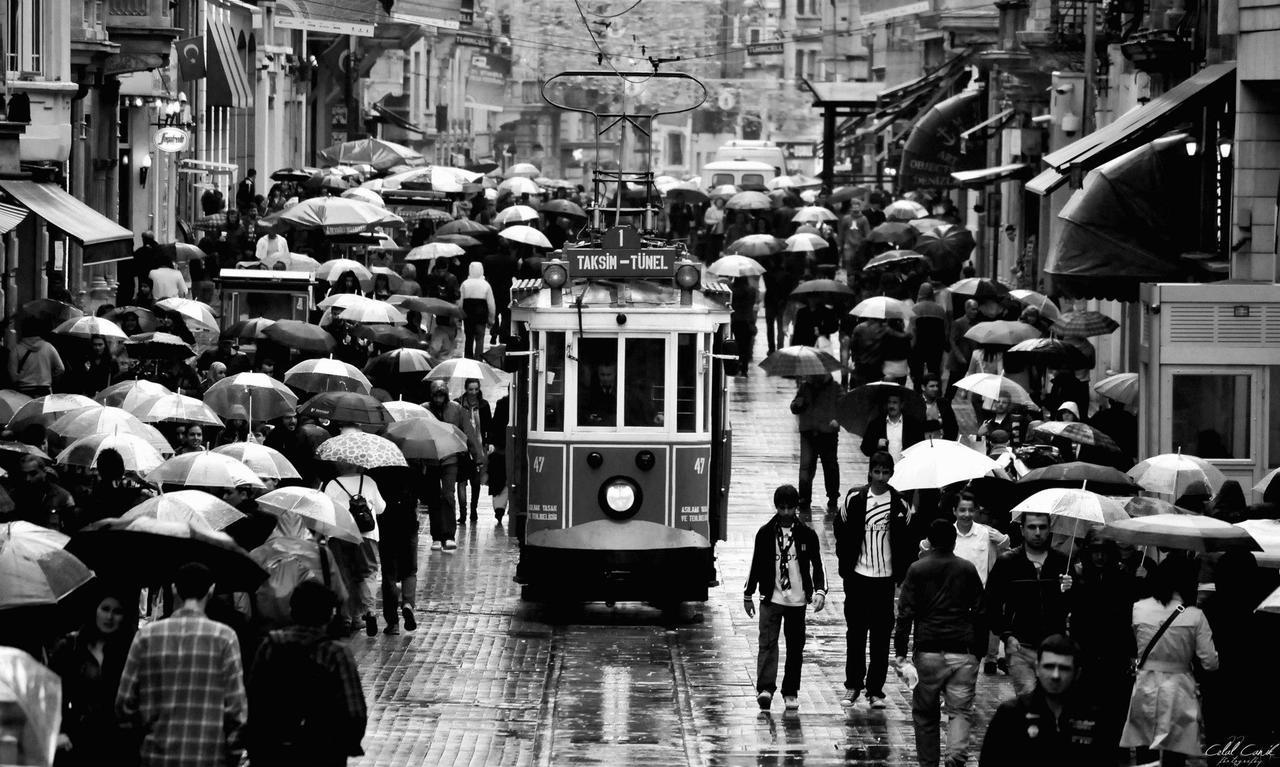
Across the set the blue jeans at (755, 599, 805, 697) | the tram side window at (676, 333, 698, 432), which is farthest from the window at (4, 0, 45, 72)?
the blue jeans at (755, 599, 805, 697)

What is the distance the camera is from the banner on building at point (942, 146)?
4894cm

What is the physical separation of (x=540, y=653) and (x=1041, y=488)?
367 centimetres

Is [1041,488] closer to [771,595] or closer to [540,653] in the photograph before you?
[771,595]

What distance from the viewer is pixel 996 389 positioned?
21.0 meters

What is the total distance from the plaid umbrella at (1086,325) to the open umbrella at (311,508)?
1122 centimetres

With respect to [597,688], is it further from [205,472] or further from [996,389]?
[996,389]

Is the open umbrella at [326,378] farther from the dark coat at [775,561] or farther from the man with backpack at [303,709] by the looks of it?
the man with backpack at [303,709]

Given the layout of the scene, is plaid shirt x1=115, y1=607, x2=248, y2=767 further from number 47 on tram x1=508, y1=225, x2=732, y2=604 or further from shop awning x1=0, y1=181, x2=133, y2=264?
shop awning x1=0, y1=181, x2=133, y2=264

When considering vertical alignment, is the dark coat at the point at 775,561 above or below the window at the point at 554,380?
below

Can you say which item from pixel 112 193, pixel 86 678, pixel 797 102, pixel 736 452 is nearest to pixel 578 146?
pixel 797 102

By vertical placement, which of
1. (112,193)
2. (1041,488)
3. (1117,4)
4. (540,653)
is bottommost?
(540,653)

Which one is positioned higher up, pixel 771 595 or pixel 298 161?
pixel 298 161

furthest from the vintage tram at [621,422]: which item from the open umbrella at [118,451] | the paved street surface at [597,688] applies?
the open umbrella at [118,451]

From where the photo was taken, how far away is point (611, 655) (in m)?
17.2
